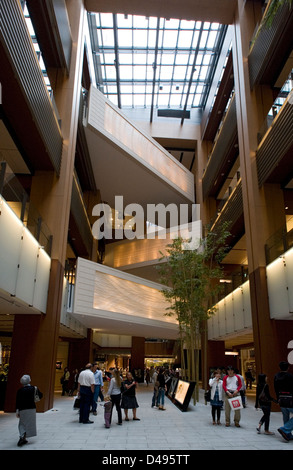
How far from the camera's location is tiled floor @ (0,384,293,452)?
6801 millimetres

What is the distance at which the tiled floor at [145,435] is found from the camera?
6.80 m

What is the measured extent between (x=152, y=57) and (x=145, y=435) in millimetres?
22560

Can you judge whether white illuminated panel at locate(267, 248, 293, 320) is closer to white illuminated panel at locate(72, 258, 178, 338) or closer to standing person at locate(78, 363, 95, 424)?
standing person at locate(78, 363, 95, 424)

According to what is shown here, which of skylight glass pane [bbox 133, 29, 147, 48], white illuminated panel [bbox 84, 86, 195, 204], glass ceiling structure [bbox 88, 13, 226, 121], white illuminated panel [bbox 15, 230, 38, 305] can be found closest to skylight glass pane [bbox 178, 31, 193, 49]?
glass ceiling structure [bbox 88, 13, 226, 121]

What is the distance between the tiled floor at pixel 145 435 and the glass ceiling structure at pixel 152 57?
64.2 feet

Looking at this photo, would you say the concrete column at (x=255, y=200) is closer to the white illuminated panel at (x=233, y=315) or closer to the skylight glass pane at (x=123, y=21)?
the white illuminated panel at (x=233, y=315)

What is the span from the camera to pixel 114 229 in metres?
33.7

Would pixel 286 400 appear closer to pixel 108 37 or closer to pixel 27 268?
pixel 27 268

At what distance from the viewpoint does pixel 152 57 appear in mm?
24297

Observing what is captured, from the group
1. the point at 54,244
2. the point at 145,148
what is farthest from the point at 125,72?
the point at 54,244

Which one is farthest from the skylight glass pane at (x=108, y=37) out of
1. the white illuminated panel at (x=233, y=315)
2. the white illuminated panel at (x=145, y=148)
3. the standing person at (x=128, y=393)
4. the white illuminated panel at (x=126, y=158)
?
the standing person at (x=128, y=393)

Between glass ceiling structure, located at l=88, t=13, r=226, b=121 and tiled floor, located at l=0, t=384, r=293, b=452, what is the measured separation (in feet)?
64.2
